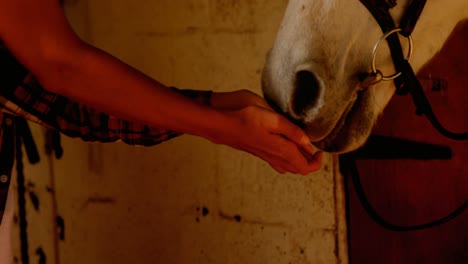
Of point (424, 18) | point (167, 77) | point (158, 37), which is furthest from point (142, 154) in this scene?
point (424, 18)

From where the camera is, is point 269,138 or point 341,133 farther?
point 341,133

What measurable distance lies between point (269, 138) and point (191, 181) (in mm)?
876

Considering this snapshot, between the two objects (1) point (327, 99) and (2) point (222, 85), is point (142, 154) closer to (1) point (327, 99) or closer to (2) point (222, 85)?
(2) point (222, 85)

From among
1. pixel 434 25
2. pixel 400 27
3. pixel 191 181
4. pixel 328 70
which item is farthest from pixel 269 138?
pixel 191 181

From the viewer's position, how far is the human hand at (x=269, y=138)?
2.33 ft

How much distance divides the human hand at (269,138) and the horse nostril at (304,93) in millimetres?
56

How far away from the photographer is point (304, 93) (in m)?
0.80

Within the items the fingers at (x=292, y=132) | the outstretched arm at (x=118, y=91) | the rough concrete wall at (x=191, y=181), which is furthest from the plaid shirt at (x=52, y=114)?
the rough concrete wall at (x=191, y=181)

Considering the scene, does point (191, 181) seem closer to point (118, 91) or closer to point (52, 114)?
point (52, 114)

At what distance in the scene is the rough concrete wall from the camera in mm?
1399

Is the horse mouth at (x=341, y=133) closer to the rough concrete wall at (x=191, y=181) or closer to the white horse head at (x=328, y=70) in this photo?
the white horse head at (x=328, y=70)

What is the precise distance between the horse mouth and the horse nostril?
74 mm

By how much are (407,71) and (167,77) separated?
0.90 m

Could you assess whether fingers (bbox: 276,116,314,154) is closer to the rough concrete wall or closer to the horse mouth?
the horse mouth
